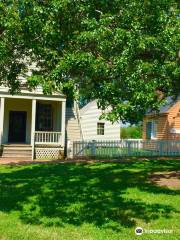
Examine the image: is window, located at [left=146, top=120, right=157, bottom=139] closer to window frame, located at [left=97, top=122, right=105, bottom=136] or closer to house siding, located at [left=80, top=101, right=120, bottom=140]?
house siding, located at [left=80, top=101, right=120, bottom=140]

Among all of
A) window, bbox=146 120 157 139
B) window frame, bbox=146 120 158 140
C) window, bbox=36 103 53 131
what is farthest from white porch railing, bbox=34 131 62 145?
window, bbox=146 120 157 139

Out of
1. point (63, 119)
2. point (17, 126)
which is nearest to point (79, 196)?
point (63, 119)

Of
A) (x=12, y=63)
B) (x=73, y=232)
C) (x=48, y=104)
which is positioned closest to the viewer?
(x=73, y=232)

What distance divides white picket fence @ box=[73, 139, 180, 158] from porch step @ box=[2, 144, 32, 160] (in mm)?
2863

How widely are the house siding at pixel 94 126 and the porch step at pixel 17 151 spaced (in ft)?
38.1

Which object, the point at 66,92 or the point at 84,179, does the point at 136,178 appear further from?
the point at 66,92

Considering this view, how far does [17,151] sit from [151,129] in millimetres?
15980

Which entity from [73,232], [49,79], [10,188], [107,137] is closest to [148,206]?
[73,232]

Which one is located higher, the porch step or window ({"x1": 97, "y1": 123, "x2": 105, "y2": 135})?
window ({"x1": 97, "y1": 123, "x2": 105, "y2": 135})

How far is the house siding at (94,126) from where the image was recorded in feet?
123

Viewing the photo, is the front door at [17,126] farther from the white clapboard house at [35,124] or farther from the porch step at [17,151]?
the porch step at [17,151]

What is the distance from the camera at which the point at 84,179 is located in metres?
15.3

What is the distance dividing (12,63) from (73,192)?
411cm

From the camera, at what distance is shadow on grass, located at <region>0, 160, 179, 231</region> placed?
31.0ft
